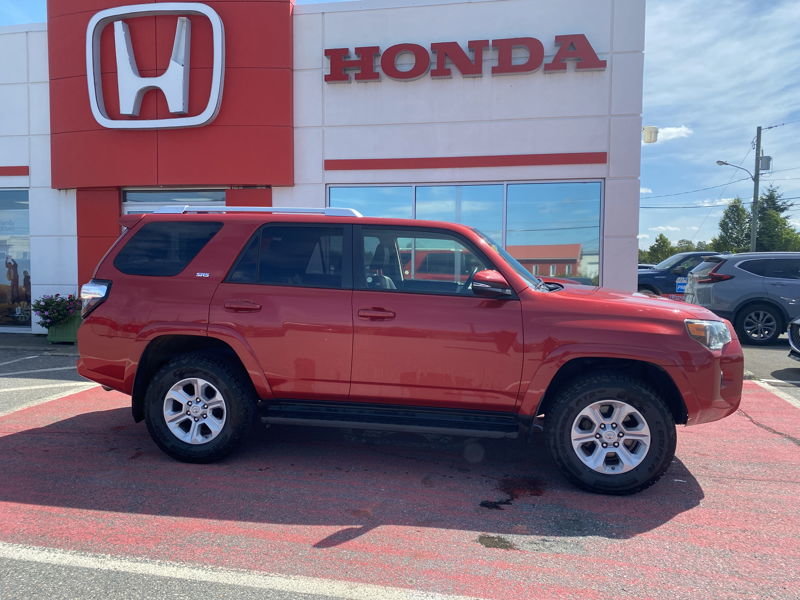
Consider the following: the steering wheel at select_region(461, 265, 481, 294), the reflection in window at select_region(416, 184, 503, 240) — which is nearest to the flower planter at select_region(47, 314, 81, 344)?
the reflection in window at select_region(416, 184, 503, 240)

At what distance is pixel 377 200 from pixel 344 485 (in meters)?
7.06

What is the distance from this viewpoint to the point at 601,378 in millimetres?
3992

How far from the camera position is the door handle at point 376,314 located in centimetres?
418

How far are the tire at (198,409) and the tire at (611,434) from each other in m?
2.25

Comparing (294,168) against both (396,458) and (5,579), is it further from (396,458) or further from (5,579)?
(5,579)

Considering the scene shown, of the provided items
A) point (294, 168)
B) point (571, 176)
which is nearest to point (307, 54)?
point (294, 168)

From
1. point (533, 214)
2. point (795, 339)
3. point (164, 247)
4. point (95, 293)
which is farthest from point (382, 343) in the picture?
point (795, 339)

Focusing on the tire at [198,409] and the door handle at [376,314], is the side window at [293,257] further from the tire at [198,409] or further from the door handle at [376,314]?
the tire at [198,409]

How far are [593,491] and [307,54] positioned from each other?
8994 millimetres

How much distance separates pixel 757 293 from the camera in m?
10.9

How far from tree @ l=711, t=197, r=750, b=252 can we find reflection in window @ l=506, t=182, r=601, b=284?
40.5 metres

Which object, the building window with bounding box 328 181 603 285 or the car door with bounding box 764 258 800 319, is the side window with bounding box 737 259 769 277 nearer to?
the car door with bounding box 764 258 800 319

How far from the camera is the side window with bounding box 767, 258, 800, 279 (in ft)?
36.3

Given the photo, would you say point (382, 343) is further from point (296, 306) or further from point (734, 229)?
point (734, 229)
